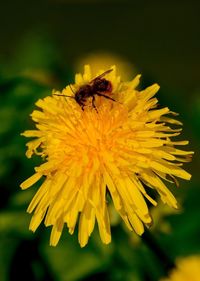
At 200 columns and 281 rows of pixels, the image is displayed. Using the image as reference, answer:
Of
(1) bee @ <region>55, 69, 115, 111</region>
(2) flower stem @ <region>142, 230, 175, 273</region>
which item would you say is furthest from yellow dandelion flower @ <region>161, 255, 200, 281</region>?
(1) bee @ <region>55, 69, 115, 111</region>

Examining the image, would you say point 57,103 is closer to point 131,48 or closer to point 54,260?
point 54,260

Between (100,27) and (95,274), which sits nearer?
(95,274)

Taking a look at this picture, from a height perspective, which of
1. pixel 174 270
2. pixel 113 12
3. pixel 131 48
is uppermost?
pixel 113 12

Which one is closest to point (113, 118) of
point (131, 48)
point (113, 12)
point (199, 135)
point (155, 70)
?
point (199, 135)

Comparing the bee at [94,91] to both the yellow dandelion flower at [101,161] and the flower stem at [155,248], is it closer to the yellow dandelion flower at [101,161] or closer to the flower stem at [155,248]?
the yellow dandelion flower at [101,161]

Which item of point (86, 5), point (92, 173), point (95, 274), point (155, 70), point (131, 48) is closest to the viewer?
point (92, 173)

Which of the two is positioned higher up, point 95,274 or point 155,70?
point 155,70
